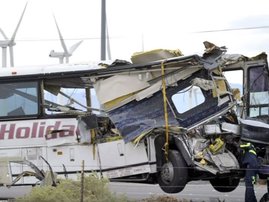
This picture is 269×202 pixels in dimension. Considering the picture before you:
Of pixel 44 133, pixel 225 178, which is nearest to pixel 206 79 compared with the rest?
pixel 225 178

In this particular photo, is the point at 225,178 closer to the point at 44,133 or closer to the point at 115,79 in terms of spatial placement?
the point at 115,79

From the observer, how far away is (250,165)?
11422mm

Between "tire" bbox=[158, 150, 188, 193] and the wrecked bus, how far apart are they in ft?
0.07

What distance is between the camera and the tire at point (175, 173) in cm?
1161

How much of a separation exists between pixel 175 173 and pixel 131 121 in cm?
136

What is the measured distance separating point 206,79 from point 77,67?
2821 millimetres

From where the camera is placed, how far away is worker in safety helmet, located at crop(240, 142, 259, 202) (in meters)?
11.4

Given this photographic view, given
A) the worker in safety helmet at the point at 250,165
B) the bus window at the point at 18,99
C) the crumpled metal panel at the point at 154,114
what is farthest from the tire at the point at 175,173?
the bus window at the point at 18,99

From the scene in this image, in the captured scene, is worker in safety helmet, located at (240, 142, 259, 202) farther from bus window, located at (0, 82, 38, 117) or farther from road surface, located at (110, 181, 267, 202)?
bus window, located at (0, 82, 38, 117)

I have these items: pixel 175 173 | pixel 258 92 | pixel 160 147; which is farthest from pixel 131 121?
pixel 258 92

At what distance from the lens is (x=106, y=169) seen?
40.5 feet

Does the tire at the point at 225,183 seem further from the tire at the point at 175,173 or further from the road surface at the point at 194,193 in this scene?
the tire at the point at 175,173

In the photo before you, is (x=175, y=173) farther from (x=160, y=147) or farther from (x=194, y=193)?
(x=194, y=193)

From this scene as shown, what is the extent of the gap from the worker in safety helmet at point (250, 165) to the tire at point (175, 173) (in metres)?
1.17
